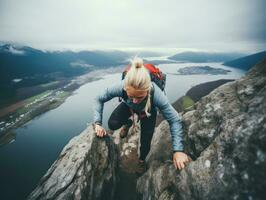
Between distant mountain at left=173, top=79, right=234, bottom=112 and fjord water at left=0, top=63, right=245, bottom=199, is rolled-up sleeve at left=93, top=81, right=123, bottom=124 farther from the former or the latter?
distant mountain at left=173, top=79, right=234, bottom=112

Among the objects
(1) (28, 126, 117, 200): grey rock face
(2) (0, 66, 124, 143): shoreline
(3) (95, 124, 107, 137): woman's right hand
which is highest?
(3) (95, 124, 107, 137): woman's right hand

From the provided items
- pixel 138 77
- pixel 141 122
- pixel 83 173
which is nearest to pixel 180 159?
pixel 141 122

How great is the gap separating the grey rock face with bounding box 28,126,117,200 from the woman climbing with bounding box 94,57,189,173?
831mm

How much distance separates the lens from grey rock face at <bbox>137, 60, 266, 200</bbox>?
153 inches

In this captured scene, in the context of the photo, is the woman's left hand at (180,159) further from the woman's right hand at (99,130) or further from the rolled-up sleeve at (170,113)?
the woman's right hand at (99,130)

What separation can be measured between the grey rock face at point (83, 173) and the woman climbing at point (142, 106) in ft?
2.73

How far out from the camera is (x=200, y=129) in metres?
6.31

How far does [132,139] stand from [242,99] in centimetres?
628

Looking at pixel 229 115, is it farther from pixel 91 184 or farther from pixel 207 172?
pixel 91 184

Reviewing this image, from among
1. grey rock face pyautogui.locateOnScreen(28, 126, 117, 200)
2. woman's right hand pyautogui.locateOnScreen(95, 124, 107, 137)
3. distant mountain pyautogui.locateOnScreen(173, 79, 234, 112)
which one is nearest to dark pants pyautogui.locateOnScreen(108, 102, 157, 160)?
woman's right hand pyautogui.locateOnScreen(95, 124, 107, 137)

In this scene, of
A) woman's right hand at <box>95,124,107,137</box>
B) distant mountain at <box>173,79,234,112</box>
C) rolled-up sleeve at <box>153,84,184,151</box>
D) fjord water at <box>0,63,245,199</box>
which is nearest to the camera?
rolled-up sleeve at <box>153,84,184,151</box>

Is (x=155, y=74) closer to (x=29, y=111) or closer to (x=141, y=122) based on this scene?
(x=141, y=122)

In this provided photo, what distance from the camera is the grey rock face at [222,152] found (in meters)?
3.89

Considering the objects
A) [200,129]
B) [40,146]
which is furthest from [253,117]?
[40,146]
